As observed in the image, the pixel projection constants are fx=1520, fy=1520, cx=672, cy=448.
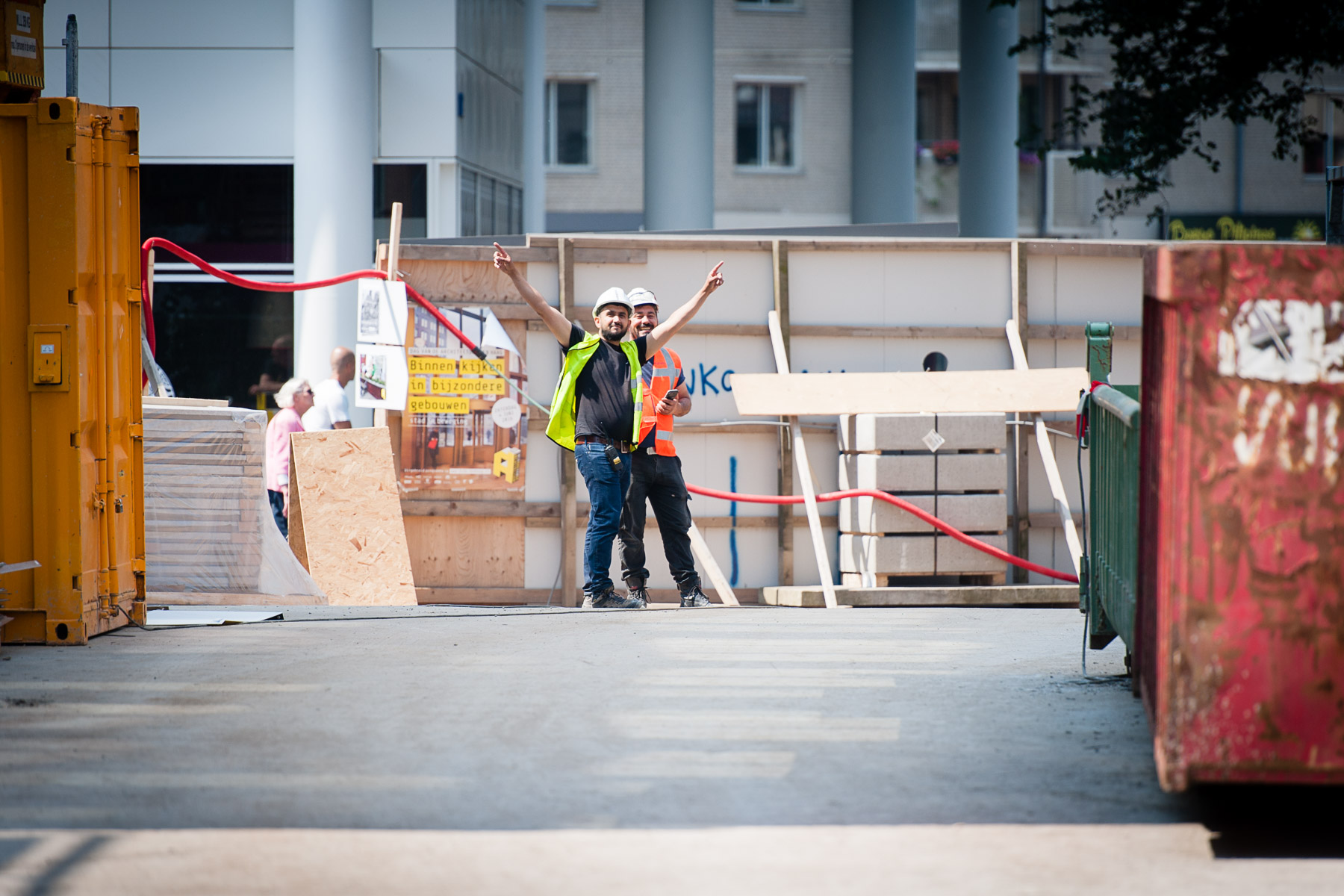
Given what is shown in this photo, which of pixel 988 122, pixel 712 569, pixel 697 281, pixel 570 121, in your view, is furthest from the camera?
pixel 570 121

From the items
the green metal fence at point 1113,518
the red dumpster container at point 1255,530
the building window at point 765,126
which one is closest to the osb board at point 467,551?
the green metal fence at point 1113,518

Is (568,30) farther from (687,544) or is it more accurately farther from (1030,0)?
(687,544)

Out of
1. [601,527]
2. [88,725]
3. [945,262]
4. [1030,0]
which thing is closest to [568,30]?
[1030,0]

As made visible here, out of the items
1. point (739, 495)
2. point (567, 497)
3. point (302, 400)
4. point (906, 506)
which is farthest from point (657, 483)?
point (302, 400)

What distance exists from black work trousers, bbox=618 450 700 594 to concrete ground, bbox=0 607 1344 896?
111 inches

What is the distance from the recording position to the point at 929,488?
1130 centimetres

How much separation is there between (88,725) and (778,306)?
7.23 metres

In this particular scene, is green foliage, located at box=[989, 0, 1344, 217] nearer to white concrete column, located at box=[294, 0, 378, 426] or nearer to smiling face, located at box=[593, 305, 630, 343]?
white concrete column, located at box=[294, 0, 378, 426]

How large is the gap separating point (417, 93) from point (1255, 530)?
13.8 meters

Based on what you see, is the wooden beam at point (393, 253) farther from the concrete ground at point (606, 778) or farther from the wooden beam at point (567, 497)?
the concrete ground at point (606, 778)

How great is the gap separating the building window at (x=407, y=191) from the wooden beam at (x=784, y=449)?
20.0 ft

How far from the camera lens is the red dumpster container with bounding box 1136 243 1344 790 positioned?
4191 millimetres

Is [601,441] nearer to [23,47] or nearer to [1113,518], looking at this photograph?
[23,47]

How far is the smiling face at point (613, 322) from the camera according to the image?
9.98 m
